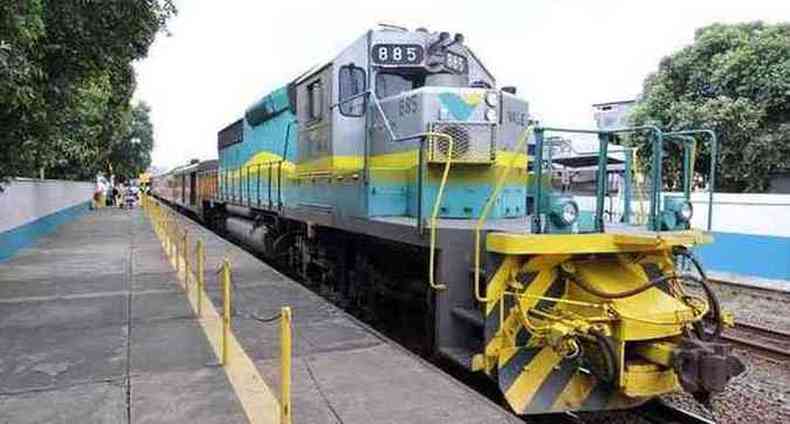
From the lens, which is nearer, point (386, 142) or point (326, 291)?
point (386, 142)

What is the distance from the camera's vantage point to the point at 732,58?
20.1 metres

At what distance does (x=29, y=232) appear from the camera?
18938 mm

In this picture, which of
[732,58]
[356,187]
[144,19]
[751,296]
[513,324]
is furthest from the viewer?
[732,58]

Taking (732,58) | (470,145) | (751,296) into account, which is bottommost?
(751,296)

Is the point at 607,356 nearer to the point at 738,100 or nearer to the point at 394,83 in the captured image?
the point at 394,83

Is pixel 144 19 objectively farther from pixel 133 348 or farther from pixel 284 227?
pixel 284 227

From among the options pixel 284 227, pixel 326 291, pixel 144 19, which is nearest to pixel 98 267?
pixel 284 227

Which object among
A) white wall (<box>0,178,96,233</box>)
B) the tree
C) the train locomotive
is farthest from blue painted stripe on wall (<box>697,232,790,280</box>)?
white wall (<box>0,178,96,233</box>)

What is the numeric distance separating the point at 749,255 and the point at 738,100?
7.43m

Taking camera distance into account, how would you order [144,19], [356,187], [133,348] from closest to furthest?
[133,348]
[356,187]
[144,19]

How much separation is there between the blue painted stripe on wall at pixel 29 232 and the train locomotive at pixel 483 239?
7781mm

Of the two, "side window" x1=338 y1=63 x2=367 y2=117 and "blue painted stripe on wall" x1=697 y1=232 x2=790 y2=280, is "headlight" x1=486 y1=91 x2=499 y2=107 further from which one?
"blue painted stripe on wall" x1=697 y1=232 x2=790 y2=280

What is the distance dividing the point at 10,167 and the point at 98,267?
3.49 metres

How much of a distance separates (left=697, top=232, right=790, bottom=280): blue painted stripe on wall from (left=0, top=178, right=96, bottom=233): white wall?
14.5 metres
